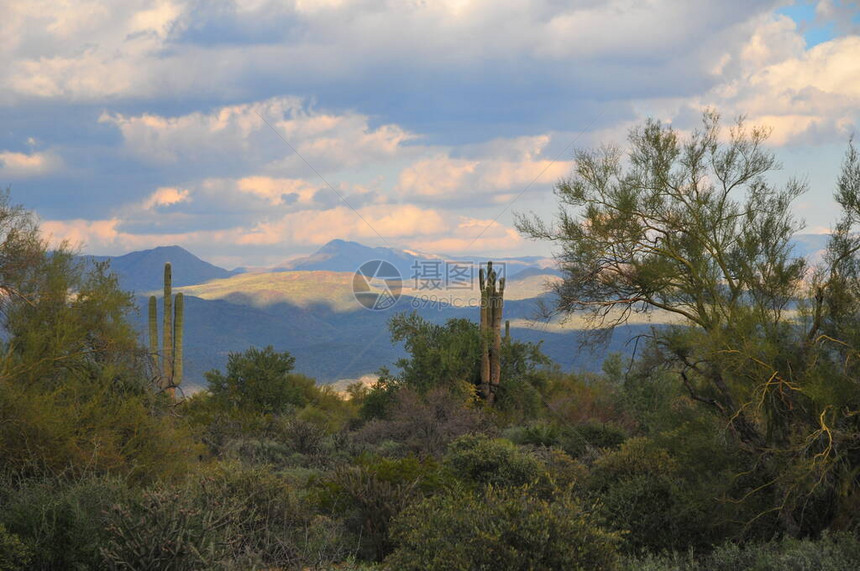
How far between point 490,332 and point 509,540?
22295 millimetres

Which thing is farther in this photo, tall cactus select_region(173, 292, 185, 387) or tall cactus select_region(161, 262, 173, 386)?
tall cactus select_region(161, 262, 173, 386)

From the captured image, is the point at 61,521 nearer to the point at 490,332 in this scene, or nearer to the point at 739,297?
the point at 739,297

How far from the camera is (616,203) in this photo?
14.9 metres

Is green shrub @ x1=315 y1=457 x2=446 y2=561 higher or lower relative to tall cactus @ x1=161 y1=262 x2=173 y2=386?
lower

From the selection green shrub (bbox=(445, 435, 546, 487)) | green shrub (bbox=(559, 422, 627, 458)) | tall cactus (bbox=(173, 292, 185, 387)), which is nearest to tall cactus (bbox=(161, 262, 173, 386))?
tall cactus (bbox=(173, 292, 185, 387))

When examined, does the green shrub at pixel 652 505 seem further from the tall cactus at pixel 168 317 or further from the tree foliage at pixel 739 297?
the tall cactus at pixel 168 317

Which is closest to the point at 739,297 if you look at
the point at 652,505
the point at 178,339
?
the point at 652,505

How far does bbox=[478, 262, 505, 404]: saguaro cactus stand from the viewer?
27.5m

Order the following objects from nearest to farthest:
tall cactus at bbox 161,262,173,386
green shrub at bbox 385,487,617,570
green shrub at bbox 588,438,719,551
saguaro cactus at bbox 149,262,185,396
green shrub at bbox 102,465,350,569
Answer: green shrub at bbox 385,487,617,570
green shrub at bbox 102,465,350,569
green shrub at bbox 588,438,719,551
saguaro cactus at bbox 149,262,185,396
tall cactus at bbox 161,262,173,386

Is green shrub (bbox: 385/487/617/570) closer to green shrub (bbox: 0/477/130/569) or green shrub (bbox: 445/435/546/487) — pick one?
green shrub (bbox: 0/477/130/569)

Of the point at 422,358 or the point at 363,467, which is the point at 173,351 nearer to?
the point at 422,358

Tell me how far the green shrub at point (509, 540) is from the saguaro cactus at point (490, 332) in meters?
20.9

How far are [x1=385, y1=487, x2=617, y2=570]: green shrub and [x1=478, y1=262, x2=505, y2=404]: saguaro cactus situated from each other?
68.5ft

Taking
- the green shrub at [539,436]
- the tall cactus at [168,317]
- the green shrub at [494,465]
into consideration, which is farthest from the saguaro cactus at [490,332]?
the green shrub at [494,465]
